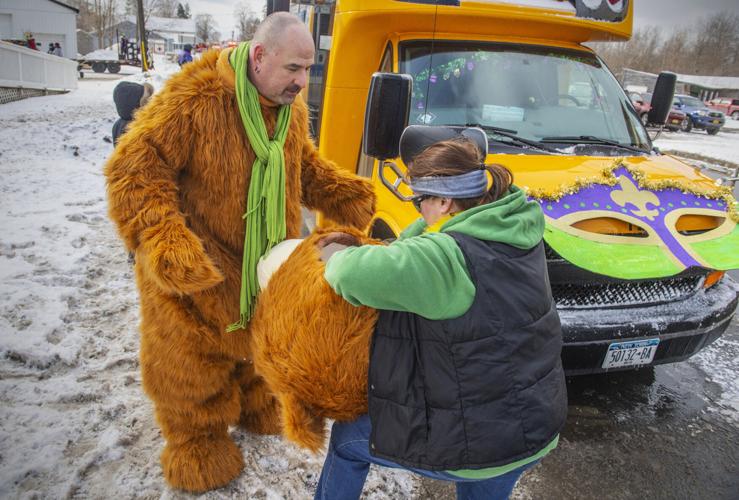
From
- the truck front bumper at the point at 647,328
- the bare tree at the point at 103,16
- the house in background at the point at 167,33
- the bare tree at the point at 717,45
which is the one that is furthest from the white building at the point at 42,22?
the bare tree at the point at 717,45

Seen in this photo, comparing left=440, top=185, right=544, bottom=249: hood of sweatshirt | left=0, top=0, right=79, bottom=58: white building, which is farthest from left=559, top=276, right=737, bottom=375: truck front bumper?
left=0, top=0, right=79, bottom=58: white building

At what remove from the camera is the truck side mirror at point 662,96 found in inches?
181

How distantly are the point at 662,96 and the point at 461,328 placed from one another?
4.42 meters

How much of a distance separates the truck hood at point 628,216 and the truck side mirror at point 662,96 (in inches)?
70.2

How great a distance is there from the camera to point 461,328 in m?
1.39

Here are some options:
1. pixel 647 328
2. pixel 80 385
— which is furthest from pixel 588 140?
pixel 80 385

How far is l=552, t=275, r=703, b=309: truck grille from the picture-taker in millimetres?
2967

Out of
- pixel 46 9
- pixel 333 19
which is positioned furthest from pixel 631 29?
pixel 46 9

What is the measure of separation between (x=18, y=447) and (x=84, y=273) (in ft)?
7.67

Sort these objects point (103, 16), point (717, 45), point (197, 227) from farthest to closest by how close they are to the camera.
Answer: point (103, 16)
point (717, 45)
point (197, 227)

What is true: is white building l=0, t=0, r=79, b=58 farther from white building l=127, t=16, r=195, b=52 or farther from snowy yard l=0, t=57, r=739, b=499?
white building l=127, t=16, r=195, b=52

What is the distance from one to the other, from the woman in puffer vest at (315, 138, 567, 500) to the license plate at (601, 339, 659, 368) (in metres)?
1.57

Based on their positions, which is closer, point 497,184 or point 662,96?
point 497,184

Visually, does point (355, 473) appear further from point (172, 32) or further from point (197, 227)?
point (172, 32)
